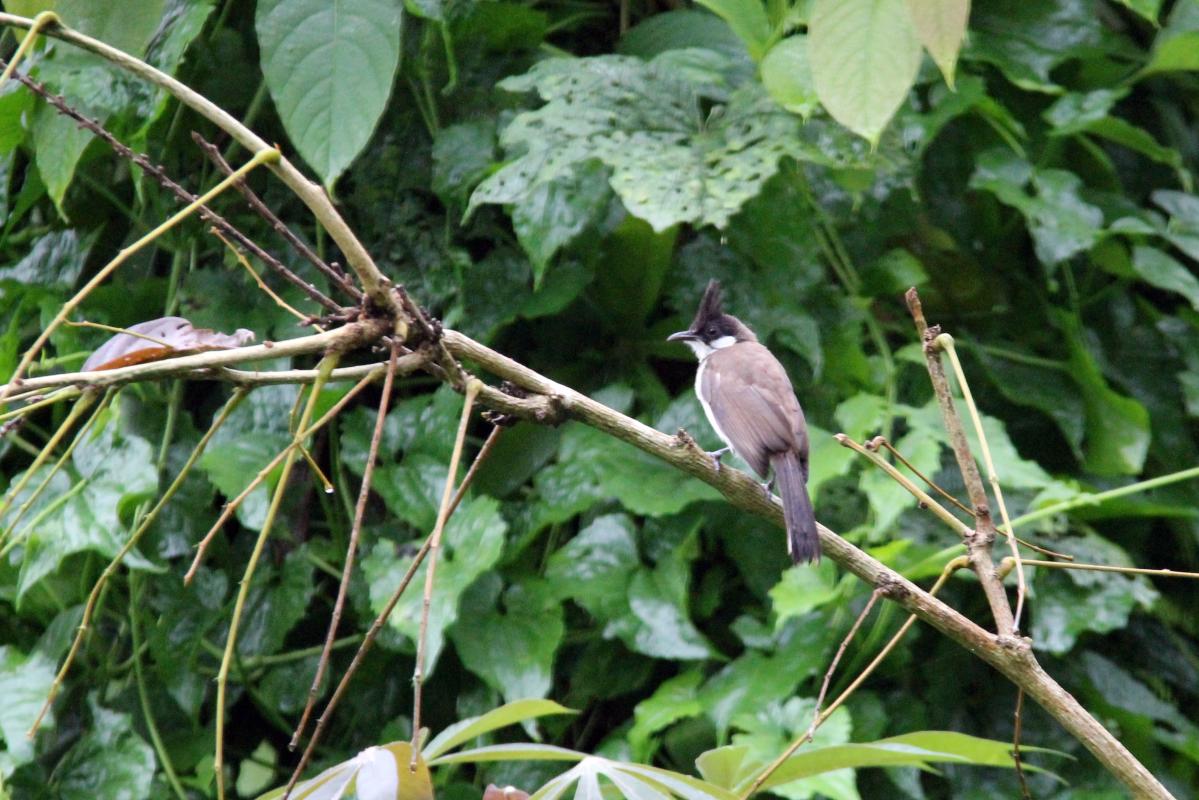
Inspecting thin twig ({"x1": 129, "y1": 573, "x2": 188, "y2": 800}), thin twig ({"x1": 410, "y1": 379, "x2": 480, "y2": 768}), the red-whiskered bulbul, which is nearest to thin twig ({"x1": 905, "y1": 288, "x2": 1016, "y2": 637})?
thin twig ({"x1": 410, "y1": 379, "x2": 480, "y2": 768})

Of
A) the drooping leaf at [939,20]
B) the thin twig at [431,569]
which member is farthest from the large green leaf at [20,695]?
the drooping leaf at [939,20]

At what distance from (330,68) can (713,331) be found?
1.00 m

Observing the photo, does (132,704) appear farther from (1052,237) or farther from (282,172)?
(1052,237)

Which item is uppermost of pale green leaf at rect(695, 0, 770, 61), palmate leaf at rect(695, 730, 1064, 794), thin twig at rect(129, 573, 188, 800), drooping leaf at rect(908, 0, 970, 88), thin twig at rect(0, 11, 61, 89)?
thin twig at rect(0, 11, 61, 89)

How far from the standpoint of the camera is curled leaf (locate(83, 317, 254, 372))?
0.93m

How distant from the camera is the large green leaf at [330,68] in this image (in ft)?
5.80

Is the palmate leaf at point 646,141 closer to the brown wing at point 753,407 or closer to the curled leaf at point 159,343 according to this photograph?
the brown wing at point 753,407

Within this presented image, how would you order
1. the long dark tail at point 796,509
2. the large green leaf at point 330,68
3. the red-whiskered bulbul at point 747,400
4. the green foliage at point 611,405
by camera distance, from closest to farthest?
1. the long dark tail at point 796,509
2. the large green leaf at point 330,68
3. the red-whiskered bulbul at point 747,400
4. the green foliage at point 611,405

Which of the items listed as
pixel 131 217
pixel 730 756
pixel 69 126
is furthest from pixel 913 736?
pixel 131 217

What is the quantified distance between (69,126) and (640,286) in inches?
46.3

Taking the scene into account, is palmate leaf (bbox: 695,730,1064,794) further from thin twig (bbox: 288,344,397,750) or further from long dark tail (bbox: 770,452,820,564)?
thin twig (bbox: 288,344,397,750)

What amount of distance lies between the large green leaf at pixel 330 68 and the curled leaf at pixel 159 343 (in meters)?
0.78

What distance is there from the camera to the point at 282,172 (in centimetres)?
84

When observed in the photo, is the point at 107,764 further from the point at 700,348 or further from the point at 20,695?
the point at 700,348
